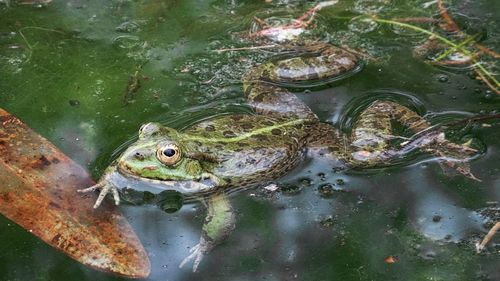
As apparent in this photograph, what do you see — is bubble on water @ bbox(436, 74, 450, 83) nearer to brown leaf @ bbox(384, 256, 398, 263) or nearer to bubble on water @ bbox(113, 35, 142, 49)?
brown leaf @ bbox(384, 256, 398, 263)

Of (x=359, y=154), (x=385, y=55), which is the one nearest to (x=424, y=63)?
(x=385, y=55)

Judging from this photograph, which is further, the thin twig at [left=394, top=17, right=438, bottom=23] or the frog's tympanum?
the thin twig at [left=394, top=17, right=438, bottom=23]

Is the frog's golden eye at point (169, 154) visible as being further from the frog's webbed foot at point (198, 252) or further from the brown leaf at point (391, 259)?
the brown leaf at point (391, 259)

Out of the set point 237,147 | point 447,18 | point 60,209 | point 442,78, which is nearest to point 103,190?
point 60,209

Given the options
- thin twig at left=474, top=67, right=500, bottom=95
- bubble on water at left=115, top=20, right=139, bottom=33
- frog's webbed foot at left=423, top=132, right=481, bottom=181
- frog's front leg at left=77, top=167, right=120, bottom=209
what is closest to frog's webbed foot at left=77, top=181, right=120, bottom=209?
frog's front leg at left=77, top=167, right=120, bottom=209

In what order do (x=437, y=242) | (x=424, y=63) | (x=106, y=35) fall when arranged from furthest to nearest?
(x=106, y=35) → (x=424, y=63) → (x=437, y=242)

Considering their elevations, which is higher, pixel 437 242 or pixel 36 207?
pixel 437 242

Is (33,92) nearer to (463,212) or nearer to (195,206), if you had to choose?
(195,206)
